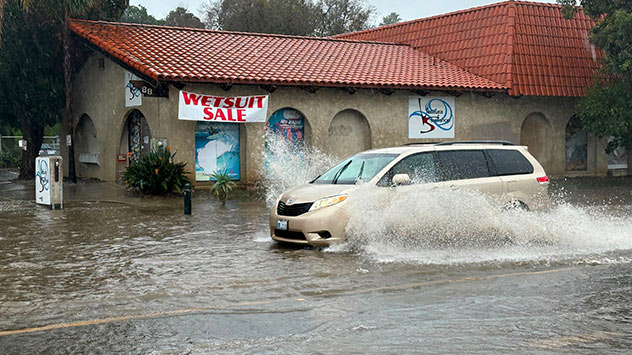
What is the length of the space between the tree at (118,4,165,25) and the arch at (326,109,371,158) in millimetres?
42901

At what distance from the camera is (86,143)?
1174 inches

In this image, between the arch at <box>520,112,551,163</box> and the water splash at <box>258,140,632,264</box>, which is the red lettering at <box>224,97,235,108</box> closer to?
the arch at <box>520,112,551,163</box>

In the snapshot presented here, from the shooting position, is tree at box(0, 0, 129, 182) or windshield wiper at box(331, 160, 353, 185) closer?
windshield wiper at box(331, 160, 353, 185)

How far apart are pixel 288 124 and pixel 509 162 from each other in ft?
42.6

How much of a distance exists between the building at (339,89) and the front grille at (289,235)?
10933 mm

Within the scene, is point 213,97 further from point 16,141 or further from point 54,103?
point 16,141

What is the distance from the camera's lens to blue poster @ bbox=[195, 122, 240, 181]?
2364cm

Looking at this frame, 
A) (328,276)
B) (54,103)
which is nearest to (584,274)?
(328,276)

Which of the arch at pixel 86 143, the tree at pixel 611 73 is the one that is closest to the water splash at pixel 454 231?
the tree at pixel 611 73

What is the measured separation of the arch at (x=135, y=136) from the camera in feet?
82.9

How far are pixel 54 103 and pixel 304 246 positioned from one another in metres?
20.0

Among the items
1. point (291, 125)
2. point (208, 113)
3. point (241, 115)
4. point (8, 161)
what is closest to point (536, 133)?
point (291, 125)

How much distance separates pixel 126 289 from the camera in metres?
8.77

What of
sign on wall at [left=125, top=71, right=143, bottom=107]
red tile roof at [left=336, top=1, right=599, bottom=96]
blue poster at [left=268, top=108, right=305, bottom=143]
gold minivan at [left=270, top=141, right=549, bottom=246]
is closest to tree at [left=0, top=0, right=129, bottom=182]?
sign on wall at [left=125, top=71, right=143, bottom=107]
